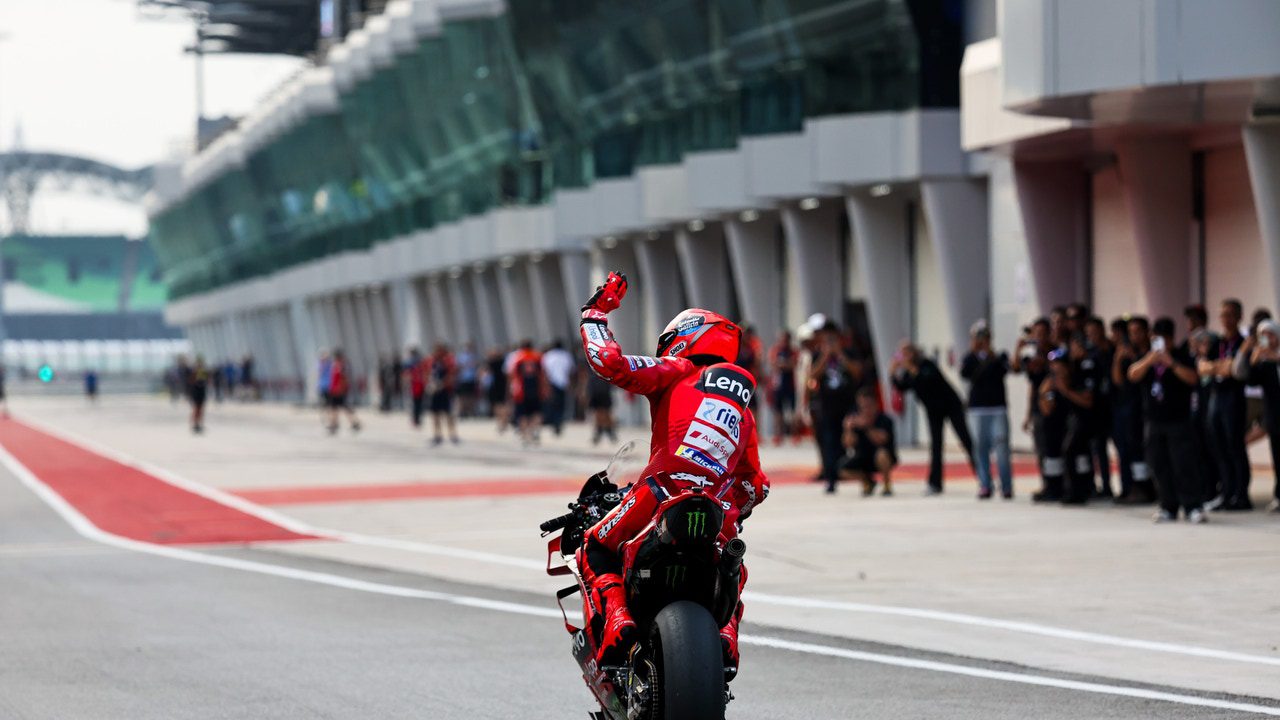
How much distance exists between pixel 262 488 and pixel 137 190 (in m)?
148

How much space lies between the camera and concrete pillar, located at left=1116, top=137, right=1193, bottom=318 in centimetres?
2570

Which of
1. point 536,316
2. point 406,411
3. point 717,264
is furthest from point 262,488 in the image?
point 406,411

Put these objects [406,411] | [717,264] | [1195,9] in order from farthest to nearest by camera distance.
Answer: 1. [406,411]
2. [717,264]
3. [1195,9]

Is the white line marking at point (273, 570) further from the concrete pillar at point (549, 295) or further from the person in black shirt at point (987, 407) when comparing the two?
the concrete pillar at point (549, 295)

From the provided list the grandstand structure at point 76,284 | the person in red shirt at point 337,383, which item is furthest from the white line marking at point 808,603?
the grandstand structure at point 76,284

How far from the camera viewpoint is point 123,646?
36.7 feet

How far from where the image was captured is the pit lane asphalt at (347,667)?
8898 millimetres

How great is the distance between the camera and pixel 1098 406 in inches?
738

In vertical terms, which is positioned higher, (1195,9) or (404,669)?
(1195,9)

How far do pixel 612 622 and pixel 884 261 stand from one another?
26429 mm

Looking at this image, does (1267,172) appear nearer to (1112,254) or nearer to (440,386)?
(1112,254)

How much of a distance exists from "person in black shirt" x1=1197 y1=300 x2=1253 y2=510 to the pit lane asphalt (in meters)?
6.83

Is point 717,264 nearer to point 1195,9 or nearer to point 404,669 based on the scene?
point 1195,9

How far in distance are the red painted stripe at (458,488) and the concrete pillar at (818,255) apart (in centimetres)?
935
